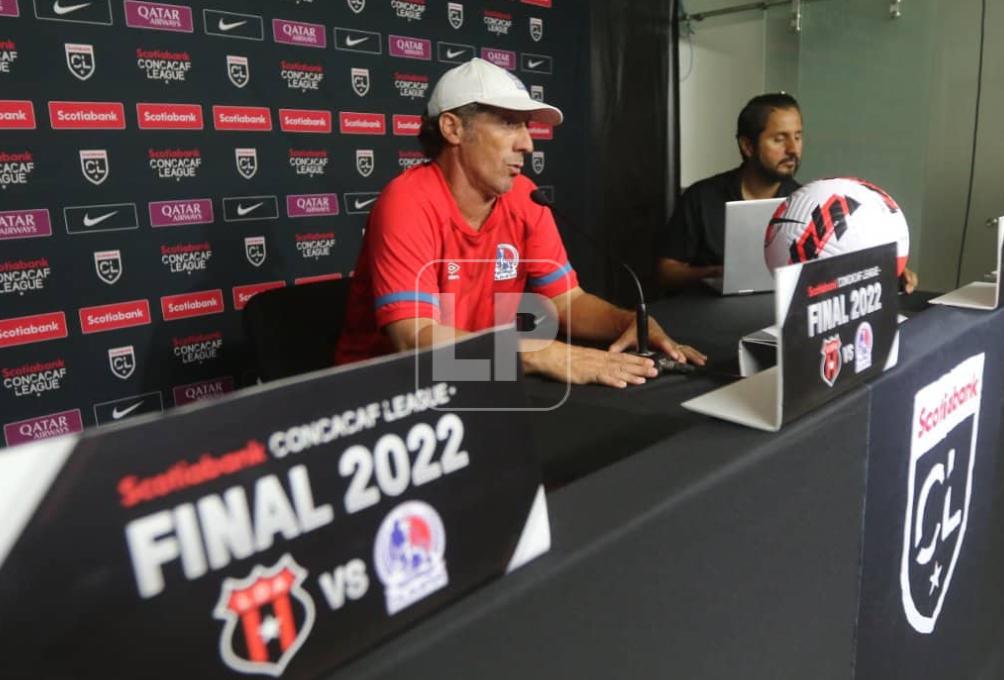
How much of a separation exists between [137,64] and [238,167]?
16.3 inches

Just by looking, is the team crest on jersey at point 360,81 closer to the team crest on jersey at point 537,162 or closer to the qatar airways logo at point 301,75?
the qatar airways logo at point 301,75

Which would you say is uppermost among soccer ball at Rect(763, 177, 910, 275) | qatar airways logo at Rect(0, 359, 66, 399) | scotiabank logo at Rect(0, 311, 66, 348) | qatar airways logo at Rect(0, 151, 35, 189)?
qatar airways logo at Rect(0, 151, 35, 189)

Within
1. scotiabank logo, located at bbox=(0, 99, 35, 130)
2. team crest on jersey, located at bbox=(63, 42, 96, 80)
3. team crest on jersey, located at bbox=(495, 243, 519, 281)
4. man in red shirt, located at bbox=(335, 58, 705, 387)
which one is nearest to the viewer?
man in red shirt, located at bbox=(335, 58, 705, 387)

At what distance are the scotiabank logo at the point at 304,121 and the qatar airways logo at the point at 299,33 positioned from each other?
0.22 metres

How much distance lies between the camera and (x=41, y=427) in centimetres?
219

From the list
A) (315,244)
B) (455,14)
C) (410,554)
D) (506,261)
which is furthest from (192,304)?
(410,554)

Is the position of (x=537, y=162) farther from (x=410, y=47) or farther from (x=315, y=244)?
(x=315, y=244)

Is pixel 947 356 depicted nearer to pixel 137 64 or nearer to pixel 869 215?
pixel 869 215

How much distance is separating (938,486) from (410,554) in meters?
0.83

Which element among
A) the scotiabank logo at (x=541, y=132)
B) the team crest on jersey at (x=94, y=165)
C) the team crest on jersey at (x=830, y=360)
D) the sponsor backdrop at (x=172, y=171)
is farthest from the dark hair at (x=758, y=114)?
the team crest on jersey at (x=94, y=165)

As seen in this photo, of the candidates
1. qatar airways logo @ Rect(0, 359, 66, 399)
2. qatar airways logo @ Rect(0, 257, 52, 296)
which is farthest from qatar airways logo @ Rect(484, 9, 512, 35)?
qatar airways logo @ Rect(0, 359, 66, 399)

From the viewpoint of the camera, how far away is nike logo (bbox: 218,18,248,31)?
245 cm

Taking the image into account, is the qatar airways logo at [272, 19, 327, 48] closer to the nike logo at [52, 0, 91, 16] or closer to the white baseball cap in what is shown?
the nike logo at [52, 0, 91, 16]

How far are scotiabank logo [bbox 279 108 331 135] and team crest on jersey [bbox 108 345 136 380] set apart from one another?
90 centimetres
